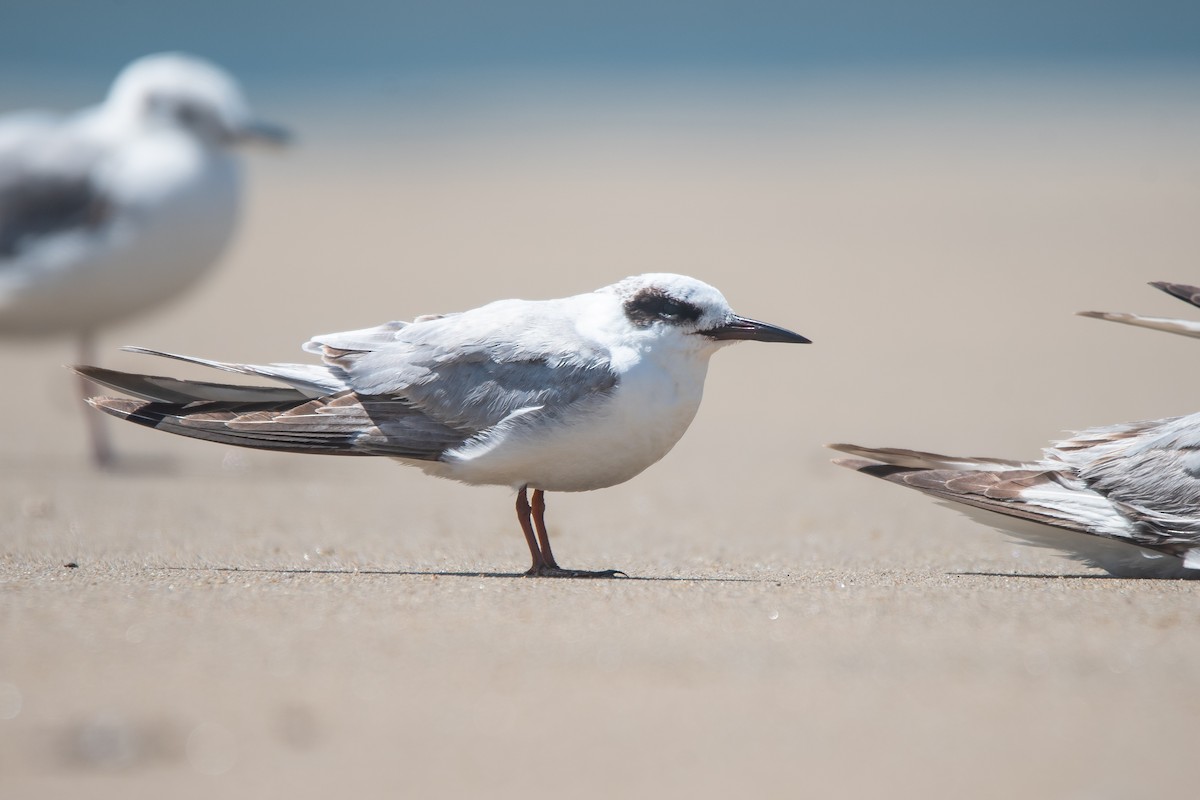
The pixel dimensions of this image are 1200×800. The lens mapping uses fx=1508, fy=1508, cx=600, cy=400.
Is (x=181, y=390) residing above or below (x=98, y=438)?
above

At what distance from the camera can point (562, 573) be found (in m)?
4.51

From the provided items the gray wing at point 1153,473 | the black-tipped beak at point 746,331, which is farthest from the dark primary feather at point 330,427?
the gray wing at point 1153,473

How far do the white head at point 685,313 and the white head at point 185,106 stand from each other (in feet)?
13.4

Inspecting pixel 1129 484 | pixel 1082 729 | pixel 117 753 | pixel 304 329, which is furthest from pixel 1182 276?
pixel 117 753

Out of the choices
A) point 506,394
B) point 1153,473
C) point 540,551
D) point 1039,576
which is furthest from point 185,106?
point 1153,473

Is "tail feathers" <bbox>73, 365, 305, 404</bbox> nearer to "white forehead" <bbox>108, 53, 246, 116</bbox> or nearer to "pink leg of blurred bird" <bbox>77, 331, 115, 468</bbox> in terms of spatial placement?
"pink leg of blurred bird" <bbox>77, 331, 115, 468</bbox>

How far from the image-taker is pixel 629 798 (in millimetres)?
2756

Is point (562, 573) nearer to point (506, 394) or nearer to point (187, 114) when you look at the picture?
point (506, 394)

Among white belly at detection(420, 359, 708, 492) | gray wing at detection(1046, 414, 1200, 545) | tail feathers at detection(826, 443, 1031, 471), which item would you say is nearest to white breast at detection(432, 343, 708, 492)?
white belly at detection(420, 359, 708, 492)

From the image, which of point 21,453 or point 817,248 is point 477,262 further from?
point 21,453

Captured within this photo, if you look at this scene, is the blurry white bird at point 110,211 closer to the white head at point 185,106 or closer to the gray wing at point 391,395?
the white head at point 185,106

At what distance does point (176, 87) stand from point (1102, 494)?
17.9ft

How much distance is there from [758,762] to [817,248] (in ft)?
42.3

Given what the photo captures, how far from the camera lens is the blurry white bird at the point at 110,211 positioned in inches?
293
